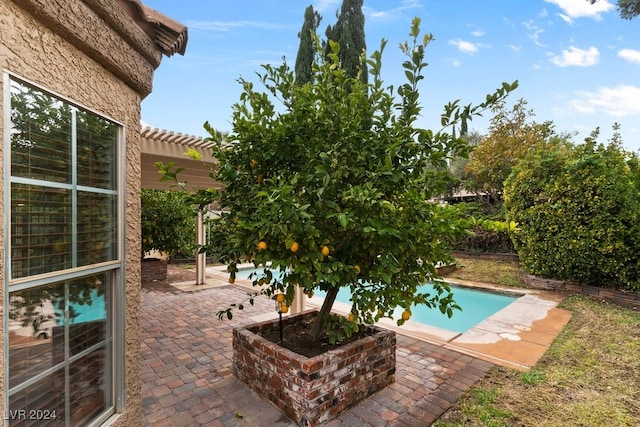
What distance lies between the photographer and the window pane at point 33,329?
1.71 meters

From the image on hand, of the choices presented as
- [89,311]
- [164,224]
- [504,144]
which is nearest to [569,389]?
[89,311]

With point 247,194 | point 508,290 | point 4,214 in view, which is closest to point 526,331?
point 508,290

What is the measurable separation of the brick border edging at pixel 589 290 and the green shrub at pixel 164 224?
11.3 metres

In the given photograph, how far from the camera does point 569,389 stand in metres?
4.16

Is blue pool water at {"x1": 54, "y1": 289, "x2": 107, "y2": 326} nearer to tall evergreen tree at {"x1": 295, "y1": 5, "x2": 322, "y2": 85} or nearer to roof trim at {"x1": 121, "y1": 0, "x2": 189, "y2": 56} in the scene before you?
roof trim at {"x1": 121, "y1": 0, "x2": 189, "y2": 56}

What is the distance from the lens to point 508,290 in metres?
10.1

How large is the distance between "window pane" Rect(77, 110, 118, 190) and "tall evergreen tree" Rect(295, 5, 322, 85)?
830 inches

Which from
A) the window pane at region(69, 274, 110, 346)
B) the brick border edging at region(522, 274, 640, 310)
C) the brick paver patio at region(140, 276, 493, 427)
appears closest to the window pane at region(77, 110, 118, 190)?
the window pane at region(69, 274, 110, 346)

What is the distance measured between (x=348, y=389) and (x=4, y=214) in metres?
3.43

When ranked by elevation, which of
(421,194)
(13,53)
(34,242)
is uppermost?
(13,53)

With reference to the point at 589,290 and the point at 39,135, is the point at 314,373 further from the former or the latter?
the point at 589,290

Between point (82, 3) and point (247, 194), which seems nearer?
point (82, 3)

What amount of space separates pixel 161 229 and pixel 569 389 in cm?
1141

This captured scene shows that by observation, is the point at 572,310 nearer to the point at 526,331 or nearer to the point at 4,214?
the point at 526,331
